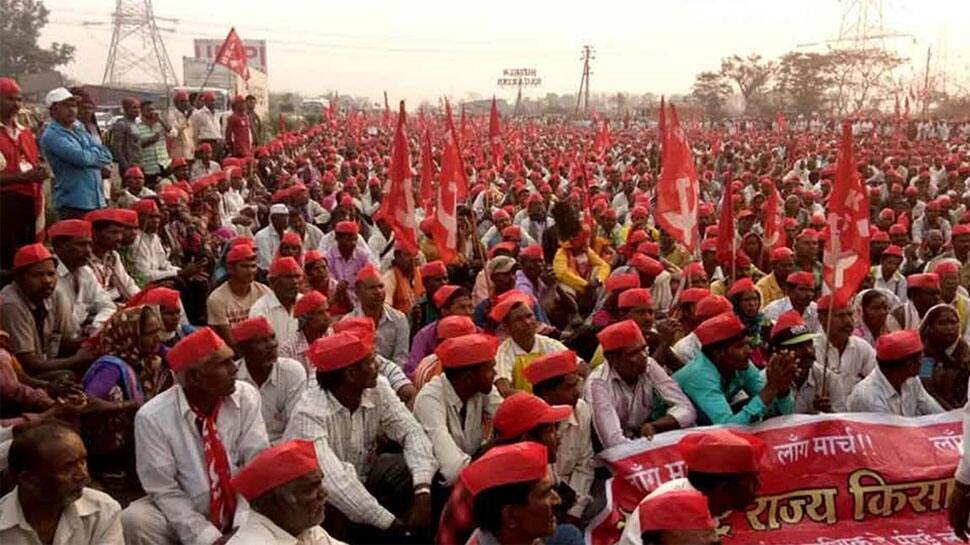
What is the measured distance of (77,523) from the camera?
3570mm

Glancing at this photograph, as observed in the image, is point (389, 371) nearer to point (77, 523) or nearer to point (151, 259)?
point (77, 523)

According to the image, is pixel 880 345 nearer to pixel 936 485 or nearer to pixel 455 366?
pixel 936 485

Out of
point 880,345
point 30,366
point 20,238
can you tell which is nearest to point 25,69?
point 20,238

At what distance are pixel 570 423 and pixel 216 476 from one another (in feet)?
5.96

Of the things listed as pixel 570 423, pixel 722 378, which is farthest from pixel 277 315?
pixel 722 378

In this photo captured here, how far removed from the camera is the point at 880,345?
552 cm

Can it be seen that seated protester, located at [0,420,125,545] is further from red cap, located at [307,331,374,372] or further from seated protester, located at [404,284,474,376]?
seated protester, located at [404,284,474,376]

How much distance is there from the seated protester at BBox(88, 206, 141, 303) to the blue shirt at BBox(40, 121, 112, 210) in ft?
4.82

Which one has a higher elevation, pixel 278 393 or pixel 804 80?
pixel 804 80

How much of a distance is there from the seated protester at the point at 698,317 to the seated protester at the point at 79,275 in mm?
3816

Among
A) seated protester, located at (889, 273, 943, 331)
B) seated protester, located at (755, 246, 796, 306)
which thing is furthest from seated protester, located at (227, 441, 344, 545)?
seated protester, located at (755, 246, 796, 306)

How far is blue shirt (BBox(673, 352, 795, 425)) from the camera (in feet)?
16.9

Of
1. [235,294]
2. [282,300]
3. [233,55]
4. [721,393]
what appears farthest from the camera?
[233,55]

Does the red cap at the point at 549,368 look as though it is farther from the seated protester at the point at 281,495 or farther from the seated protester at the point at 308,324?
the seated protester at the point at 308,324
